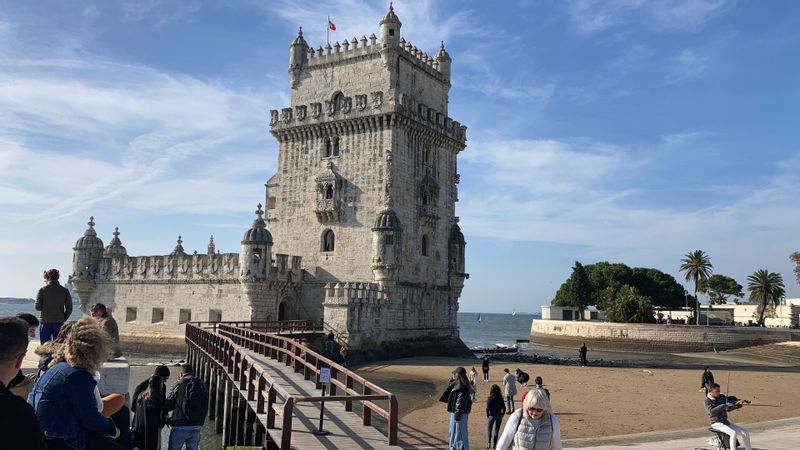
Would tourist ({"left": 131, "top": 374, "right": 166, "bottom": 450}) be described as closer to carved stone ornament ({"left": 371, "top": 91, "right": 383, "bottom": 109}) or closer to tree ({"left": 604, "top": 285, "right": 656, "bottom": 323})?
carved stone ornament ({"left": 371, "top": 91, "right": 383, "bottom": 109})

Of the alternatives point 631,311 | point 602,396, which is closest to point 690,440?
point 602,396

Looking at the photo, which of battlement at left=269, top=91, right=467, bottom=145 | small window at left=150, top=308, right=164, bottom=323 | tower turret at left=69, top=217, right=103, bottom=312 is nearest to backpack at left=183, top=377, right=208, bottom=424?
battlement at left=269, top=91, right=467, bottom=145

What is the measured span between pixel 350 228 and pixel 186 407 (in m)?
29.3

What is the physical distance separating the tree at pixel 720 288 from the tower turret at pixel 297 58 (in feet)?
221

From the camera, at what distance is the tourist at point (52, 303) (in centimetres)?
1284

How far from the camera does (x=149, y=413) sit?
30.9 feet

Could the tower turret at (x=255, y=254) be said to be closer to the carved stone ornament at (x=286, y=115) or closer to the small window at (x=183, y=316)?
the small window at (x=183, y=316)

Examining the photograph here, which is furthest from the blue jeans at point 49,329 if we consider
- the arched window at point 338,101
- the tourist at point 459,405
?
the arched window at point 338,101

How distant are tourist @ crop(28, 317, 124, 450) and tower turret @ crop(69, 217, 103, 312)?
4591 cm

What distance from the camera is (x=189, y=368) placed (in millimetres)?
10422

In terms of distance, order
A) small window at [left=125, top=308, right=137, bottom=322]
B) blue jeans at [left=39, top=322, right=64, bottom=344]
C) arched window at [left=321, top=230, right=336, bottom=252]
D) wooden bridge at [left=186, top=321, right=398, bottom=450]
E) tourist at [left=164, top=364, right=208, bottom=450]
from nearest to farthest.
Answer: tourist at [left=164, top=364, right=208, bottom=450] → wooden bridge at [left=186, top=321, right=398, bottom=450] → blue jeans at [left=39, top=322, right=64, bottom=344] → arched window at [left=321, top=230, right=336, bottom=252] → small window at [left=125, top=308, right=137, bottom=322]

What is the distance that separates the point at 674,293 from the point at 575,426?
7441cm

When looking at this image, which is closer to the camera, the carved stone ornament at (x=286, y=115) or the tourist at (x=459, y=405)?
the tourist at (x=459, y=405)

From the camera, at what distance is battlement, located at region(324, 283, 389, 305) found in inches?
1380
